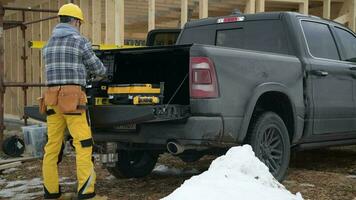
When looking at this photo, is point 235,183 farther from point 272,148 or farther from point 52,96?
point 52,96

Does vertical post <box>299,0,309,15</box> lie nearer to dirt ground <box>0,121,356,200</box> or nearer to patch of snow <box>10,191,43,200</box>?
dirt ground <box>0,121,356,200</box>

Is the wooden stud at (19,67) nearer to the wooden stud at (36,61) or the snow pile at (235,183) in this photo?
the wooden stud at (36,61)

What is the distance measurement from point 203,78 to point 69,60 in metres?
1.21

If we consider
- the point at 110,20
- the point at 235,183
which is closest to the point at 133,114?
the point at 235,183

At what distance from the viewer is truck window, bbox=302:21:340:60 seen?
230 inches

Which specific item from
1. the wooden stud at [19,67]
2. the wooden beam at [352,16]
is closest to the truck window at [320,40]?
the wooden beam at [352,16]

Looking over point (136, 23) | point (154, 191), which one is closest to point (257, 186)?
point (154, 191)

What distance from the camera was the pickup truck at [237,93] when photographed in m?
4.43

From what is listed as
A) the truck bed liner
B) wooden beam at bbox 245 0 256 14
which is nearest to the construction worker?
the truck bed liner

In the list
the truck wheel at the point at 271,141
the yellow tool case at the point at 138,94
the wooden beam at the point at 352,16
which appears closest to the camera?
the yellow tool case at the point at 138,94

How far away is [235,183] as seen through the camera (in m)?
4.14

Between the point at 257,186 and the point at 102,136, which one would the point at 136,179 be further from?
the point at 257,186

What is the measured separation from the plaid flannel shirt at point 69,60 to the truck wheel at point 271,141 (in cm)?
158

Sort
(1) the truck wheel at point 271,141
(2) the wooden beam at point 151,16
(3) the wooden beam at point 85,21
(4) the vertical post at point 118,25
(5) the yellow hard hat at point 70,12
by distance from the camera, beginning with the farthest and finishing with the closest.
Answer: (3) the wooden beam at point 85,21, (2) the wooden beam at point 151,16, (4) the vertical post at point 118,25, (1) the truck wheel at point 271,141, (5) the yellow hard hat at point 70,12
